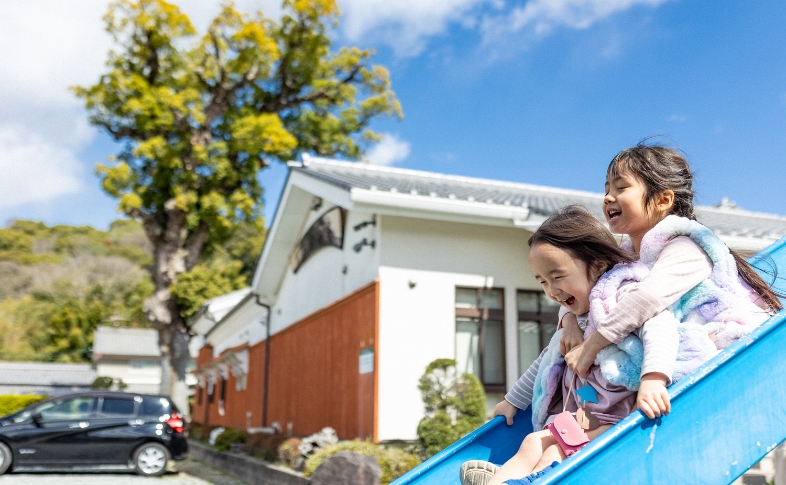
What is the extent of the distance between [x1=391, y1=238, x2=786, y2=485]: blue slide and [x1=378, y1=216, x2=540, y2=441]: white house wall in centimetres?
700

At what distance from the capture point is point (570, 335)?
240 cm

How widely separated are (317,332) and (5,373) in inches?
1363

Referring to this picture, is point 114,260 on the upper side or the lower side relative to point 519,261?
upper

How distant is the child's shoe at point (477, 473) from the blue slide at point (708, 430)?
35 cm

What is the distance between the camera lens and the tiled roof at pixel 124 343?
39469mm

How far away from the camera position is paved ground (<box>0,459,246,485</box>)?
1072 centimetres

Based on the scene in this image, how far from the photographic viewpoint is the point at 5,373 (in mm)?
38719

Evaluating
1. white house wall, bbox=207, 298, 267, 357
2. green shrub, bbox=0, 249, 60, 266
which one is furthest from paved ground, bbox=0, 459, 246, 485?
green shrub, bbox=0, 249, 60, 266

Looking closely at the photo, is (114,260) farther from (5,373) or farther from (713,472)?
(713,472)

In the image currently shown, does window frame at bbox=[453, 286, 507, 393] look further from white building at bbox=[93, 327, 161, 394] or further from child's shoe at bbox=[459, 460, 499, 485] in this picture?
white building at bbox=[93, 327, 161, 394]

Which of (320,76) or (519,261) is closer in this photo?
(519,261)

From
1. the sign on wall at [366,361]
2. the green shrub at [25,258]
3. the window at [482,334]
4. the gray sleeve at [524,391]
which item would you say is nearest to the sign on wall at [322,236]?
the sign on wall at [366,361]

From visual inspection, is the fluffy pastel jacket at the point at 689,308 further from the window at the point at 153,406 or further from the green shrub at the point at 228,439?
the green shrub at the point at 228,439

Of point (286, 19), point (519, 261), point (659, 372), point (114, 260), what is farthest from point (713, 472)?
point (114, 260)
